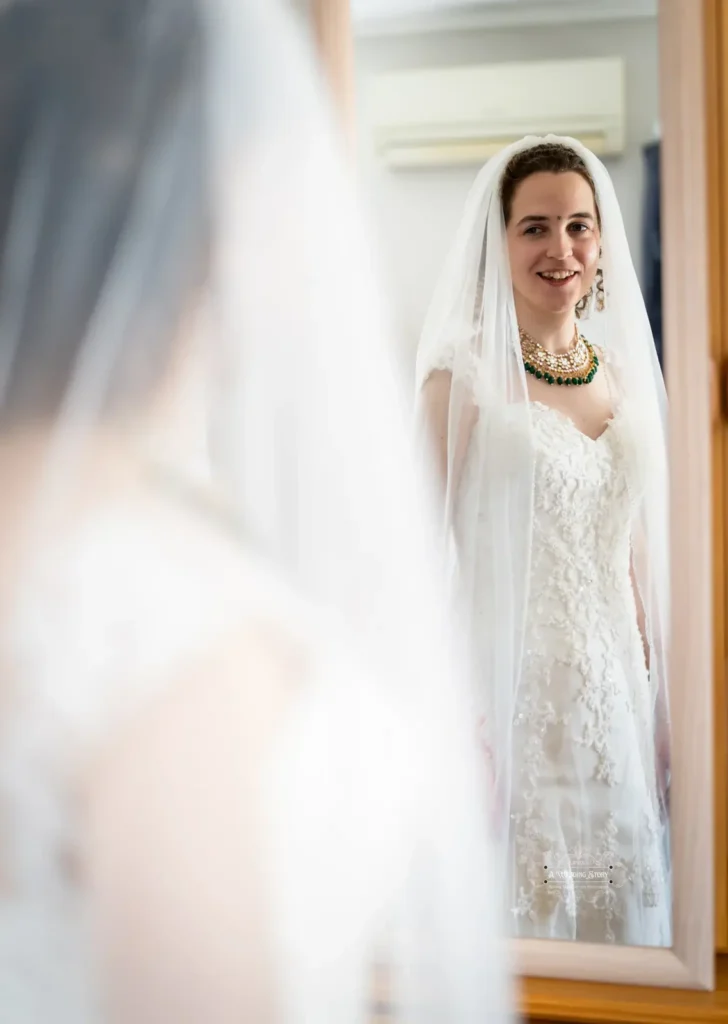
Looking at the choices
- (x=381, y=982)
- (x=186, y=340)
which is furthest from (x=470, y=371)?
(x=381, y=982)

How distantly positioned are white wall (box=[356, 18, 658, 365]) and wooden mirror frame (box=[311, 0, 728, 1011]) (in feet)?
0.06

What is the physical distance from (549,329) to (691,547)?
21 centimetres

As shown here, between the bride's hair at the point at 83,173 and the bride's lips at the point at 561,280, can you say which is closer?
the bride's hair at the point at 83,173

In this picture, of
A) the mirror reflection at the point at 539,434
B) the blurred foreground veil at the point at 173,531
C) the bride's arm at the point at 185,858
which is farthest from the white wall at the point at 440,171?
the bride's arm at the point at 185,858

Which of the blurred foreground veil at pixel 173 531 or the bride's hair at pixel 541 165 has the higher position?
the bride's hair at pixel 541 165

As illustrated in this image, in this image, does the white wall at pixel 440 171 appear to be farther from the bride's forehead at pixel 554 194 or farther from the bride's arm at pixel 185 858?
the bride's arm at pixel 185 858

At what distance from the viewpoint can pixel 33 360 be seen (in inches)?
19.8

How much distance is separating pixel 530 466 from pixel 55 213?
1.33ft

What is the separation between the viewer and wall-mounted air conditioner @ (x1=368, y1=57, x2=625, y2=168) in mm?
692

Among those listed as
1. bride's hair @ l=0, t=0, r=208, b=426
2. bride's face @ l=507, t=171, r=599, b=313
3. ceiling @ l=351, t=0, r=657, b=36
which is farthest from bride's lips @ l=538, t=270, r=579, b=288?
bride's hair @ l=0, t=0, r=208, b=426

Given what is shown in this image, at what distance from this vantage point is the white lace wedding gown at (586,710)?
72cm

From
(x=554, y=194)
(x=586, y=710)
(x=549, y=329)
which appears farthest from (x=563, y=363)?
(x=586, y=710)

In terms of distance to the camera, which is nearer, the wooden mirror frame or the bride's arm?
the bride's arm

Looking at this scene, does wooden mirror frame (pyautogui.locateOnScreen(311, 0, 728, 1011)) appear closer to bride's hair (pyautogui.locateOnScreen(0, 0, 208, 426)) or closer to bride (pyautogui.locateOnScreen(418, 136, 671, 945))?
bride (pyautogui.locateOnScreen(418, 136, 671, 945))
